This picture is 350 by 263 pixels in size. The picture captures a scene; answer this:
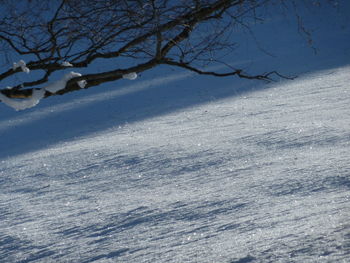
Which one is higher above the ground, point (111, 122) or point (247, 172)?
point (111, 122)

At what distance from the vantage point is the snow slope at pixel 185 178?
13.1 feet

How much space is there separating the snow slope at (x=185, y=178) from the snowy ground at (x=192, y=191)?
0.02 meters

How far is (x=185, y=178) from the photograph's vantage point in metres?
5.93

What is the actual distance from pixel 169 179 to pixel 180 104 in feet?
16.5

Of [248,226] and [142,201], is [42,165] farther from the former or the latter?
[248,226]

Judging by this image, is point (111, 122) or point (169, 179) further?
point (111, 122)

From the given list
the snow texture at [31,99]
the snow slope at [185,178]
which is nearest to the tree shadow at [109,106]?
the snow slope at [185,178]

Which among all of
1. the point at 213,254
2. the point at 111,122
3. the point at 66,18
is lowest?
the point at 213,254

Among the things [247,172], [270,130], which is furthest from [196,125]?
[247,172]

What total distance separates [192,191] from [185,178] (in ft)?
1.77

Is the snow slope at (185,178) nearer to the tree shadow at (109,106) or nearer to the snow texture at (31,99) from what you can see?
the tree shadow at (109,106)

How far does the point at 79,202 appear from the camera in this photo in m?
5.61

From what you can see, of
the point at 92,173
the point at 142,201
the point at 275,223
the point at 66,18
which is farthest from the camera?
the point at 92,173

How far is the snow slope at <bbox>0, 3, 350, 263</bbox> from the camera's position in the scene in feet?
13.1
